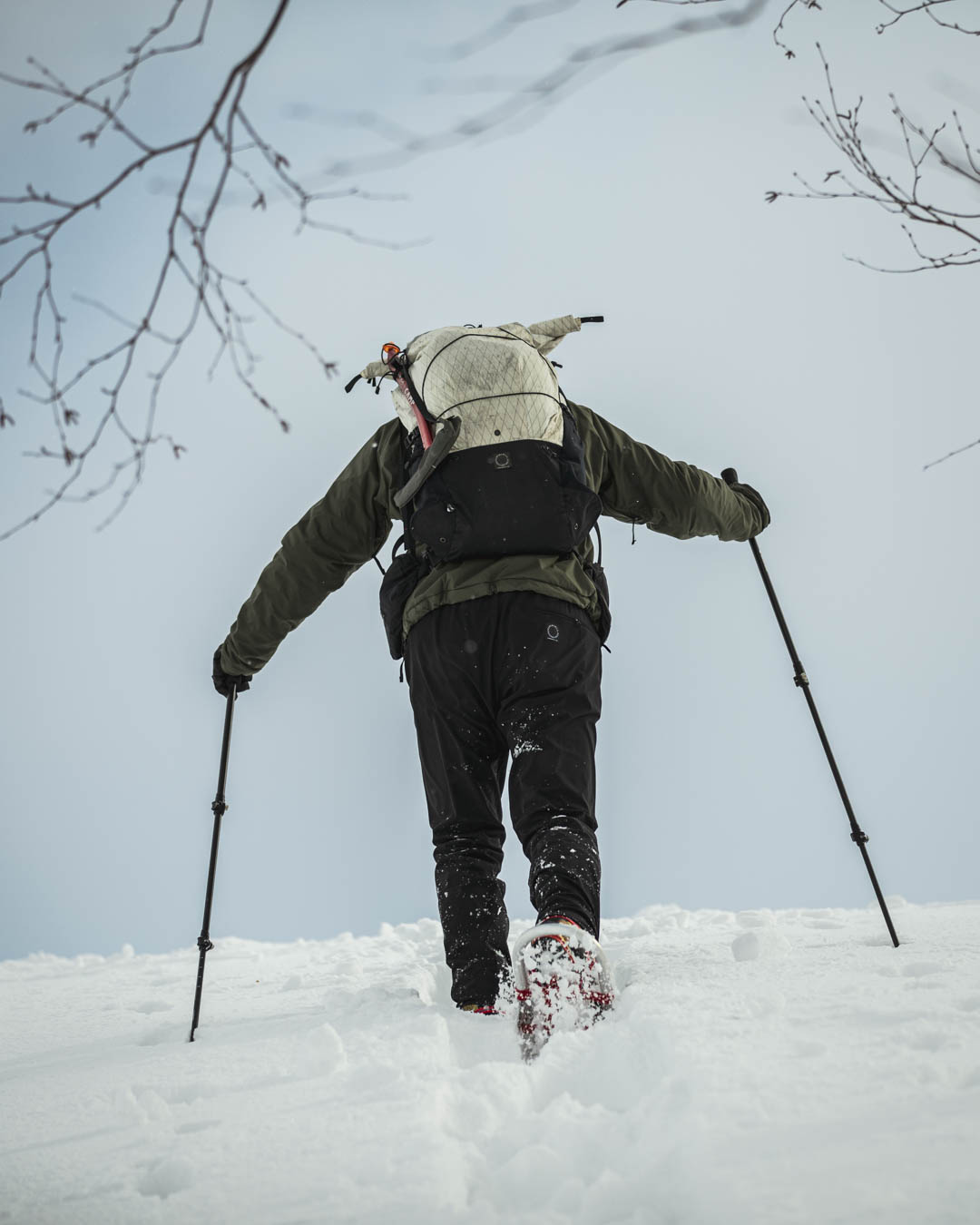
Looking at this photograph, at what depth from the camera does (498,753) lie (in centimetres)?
305

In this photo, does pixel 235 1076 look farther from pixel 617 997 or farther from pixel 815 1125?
pixel 815 1125

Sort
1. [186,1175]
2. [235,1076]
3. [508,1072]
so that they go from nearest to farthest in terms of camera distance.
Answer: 1. [186,1175]
2. [508,1072]
3. [235,1076]

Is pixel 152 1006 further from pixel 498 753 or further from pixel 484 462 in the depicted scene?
pixel 484 462

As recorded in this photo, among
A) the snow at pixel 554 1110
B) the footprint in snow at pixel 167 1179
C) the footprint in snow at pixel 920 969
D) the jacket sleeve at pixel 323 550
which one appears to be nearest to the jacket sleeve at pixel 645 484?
the jacket sleeve at pixel 323 550

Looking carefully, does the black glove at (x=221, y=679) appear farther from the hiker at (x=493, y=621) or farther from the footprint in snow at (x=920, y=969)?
the footprint in snow at (x=920, y=969)

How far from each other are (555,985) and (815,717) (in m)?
1.92

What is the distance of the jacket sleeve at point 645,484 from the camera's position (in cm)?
339

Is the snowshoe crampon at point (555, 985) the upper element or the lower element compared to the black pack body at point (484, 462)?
lower

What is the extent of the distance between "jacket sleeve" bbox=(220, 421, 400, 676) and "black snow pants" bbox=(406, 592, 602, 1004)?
56cm

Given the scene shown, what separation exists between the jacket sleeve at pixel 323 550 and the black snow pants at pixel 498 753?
0.56 metres

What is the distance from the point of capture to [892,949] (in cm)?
293

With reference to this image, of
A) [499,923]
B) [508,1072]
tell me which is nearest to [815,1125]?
[508,1072]

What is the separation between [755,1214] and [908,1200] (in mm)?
226

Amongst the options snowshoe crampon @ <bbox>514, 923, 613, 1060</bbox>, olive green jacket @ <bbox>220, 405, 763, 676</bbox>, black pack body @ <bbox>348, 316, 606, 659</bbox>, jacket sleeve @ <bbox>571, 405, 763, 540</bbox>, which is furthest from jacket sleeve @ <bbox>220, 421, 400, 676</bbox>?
snowshoe crampon @ <bbox>514, 923, 613, 1060</bbox>
